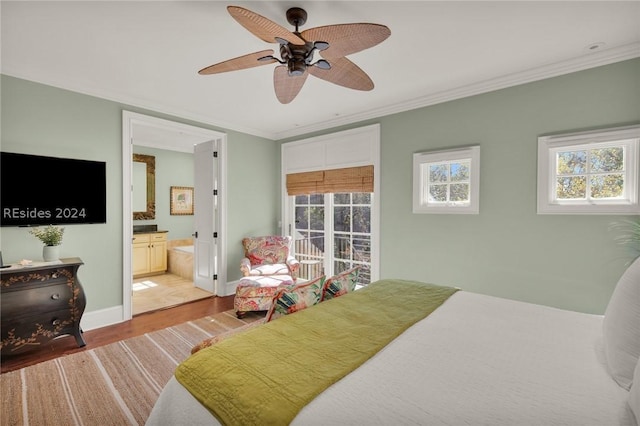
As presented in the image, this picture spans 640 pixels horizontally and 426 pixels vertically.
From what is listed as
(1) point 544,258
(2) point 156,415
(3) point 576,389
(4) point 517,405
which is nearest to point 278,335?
(2) point 156,415

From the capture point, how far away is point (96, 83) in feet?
9.69

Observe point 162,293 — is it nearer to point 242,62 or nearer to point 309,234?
point 309,234

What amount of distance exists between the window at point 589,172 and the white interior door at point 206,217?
4.02m

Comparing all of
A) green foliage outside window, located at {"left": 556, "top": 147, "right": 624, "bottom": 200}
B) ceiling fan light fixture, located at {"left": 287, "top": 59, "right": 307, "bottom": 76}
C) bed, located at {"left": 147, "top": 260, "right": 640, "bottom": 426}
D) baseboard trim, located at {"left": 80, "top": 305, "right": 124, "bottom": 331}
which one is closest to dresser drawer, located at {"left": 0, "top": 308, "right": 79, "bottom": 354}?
baseboard trim, located at {"left": 80, "top": 305, "right": 124, "bottom": 331}

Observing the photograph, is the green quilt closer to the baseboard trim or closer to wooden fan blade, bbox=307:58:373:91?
wooden fan blade, bbox=307:58:373:91

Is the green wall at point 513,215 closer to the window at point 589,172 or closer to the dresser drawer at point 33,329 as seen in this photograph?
the window at point 589,172

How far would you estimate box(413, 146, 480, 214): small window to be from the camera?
3031mm

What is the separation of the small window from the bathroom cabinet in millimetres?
4955

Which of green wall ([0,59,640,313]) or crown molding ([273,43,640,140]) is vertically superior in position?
crown molding ([273,43,640,140])

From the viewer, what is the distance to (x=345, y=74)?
6.88ft

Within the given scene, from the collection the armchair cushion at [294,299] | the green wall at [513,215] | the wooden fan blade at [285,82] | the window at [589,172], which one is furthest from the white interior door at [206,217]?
the window at [589,172]

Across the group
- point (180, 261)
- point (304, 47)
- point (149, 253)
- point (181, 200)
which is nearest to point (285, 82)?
point (304, 47)

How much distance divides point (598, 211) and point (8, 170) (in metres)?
5.19

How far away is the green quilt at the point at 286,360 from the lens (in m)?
0.97
